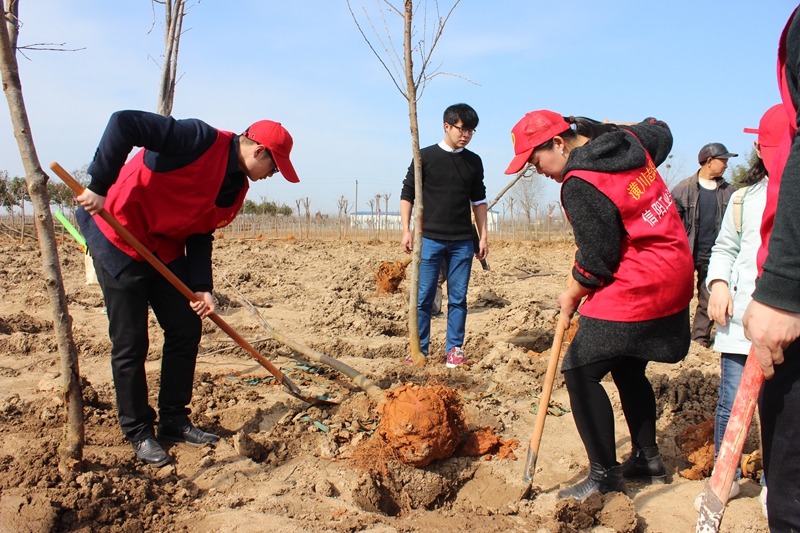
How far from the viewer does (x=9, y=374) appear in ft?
13.4

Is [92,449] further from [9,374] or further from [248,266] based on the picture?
[248,266]

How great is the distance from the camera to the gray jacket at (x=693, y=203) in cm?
497

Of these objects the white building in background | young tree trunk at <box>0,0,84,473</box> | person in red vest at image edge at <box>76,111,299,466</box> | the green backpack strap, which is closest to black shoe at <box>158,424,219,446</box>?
person in red vest at image edge at <box>76,111,299,466</box>

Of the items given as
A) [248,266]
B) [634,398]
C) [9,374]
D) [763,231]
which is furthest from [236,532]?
[248,266]

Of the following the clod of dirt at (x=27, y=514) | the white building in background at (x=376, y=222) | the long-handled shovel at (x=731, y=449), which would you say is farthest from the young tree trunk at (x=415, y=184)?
the white building in background at (x=376, y=222)

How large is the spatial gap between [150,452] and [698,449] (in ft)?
9.21

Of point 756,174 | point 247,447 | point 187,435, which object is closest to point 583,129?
point 756,174

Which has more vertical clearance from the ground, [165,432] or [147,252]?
[147,252]

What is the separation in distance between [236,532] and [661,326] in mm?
1912

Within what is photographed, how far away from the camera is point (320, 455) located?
2.93 meters

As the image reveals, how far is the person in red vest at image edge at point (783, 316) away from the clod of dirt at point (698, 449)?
1541 mm

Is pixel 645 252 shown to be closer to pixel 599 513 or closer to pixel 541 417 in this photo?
pixel 541 417

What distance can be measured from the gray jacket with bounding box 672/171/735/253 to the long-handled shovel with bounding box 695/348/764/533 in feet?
12.9

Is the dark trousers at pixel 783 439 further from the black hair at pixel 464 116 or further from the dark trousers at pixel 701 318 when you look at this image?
the dark trousers at pixel 701 318
